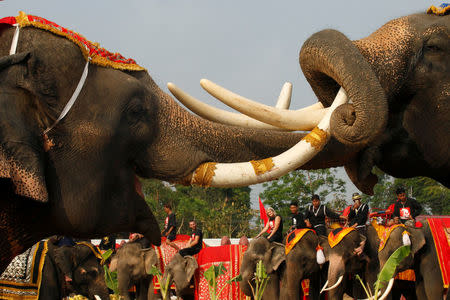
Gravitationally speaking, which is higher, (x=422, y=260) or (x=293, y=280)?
(x=422, y=260)

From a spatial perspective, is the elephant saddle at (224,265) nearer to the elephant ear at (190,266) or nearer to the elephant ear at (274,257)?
the elephant ear at (190,266)

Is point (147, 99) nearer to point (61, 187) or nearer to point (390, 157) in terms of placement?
point (61, 187)

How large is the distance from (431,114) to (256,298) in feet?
26.6

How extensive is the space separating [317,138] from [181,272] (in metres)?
10.8

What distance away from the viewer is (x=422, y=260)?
9.69 metres

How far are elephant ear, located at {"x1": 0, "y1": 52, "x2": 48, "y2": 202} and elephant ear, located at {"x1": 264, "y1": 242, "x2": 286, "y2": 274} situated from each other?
9227 millimetres

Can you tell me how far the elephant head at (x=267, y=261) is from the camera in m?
11.7

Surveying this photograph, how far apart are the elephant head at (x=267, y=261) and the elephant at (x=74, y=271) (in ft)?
8.82

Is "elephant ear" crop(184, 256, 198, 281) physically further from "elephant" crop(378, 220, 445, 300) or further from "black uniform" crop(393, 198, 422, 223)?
"elephant" crop(378, 220, 445, 300)

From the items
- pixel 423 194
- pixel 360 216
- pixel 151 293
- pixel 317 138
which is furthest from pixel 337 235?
pixel 423 194

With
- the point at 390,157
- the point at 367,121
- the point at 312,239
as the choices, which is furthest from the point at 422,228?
the point at 367,121

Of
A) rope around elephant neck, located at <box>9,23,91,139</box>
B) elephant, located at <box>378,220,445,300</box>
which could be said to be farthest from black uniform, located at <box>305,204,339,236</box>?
rope around elephant neck, located at <box>9,23,91,139</box>

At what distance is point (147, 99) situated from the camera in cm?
310

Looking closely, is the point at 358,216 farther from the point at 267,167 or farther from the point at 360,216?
the point at 267,167
